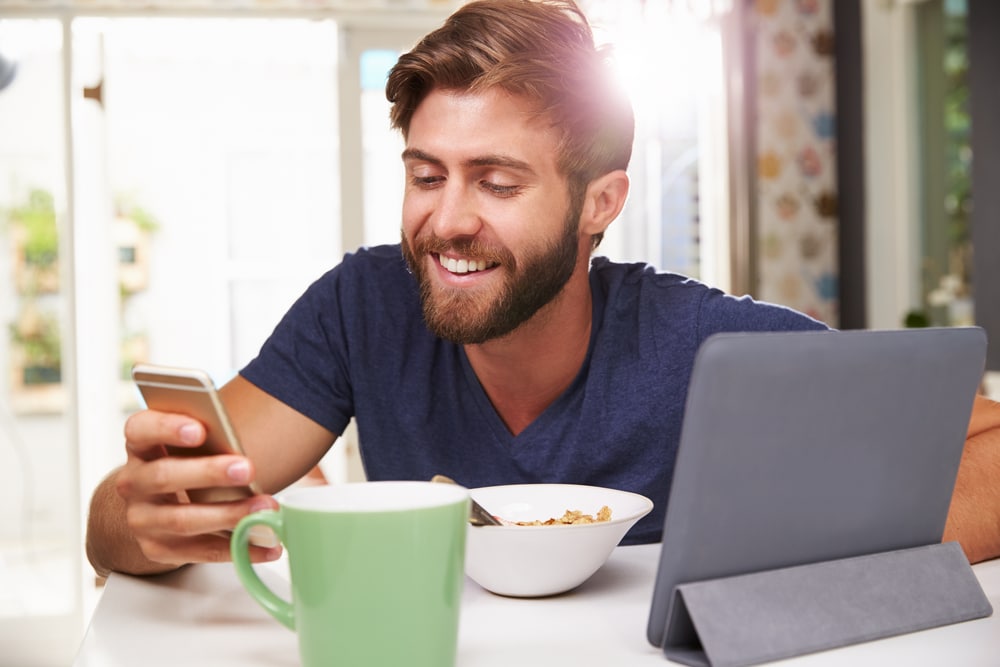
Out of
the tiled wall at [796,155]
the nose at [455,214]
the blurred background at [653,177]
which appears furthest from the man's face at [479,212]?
the tiled wall at [796,155]

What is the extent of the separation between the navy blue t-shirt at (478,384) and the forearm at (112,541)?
33 centimetres

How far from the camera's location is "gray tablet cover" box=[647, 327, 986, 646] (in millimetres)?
591

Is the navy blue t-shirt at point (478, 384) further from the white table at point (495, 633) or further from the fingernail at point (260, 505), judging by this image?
the fingernail at point (260, 505)

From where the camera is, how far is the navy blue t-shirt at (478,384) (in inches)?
49.6

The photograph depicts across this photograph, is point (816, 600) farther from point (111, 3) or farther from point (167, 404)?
point (111, 3)

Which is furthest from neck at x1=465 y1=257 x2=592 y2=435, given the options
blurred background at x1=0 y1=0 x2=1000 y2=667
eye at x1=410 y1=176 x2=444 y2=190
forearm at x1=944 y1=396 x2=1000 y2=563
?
blurred background at x1=0 y1=0 x2=1000 y2=667

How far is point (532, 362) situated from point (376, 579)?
80 cm

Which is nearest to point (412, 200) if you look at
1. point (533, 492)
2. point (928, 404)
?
point (533, 492)

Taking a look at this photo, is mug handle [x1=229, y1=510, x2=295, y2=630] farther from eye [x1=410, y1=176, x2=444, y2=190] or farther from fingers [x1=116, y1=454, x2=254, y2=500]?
eye [x1=410, y1=176, x2=444, y2=190]

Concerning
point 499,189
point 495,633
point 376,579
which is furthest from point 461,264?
point 376,579

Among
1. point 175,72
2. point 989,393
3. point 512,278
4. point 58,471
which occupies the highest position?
point 175,72

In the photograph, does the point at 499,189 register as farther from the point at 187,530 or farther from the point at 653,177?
the point at 653,177

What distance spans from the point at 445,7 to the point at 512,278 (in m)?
2.79

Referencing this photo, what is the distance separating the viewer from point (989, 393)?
10.1 ft
